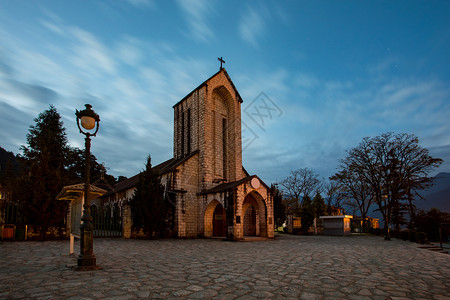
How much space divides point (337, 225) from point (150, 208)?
18.2m

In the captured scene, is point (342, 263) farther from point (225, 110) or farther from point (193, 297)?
point (225, 110)

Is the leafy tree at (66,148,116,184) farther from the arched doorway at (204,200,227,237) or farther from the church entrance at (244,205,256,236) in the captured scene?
the church entrance at (244,205,256,236)

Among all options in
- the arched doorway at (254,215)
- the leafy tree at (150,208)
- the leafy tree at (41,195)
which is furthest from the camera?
the arched doorway at (254,215)

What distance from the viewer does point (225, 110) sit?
23.2m

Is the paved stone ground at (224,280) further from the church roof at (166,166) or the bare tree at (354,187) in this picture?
the bare tree at (354,187)

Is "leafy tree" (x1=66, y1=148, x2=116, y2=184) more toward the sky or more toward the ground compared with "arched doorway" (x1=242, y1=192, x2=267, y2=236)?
more toward the sky

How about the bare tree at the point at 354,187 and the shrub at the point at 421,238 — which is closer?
the shrub at the point at 421,238

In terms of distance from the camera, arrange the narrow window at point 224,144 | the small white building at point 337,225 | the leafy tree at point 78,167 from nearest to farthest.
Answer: the narrow window at point 224,144 < the small white building at point 337,225 < the leafy tree at point 78,167

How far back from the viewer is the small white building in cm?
2545

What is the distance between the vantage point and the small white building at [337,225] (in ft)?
83.5

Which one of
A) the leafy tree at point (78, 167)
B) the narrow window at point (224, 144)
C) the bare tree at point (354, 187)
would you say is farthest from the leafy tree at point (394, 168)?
the leafy tree at point (78, 167)

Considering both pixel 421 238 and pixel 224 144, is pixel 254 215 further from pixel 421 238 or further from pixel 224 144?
pixel 421 238

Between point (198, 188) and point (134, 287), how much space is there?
15495 millimetres

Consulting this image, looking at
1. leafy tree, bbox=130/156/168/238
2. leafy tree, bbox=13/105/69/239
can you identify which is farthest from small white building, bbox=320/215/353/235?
leafy tree, bbox=13/105/69/239
